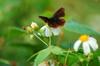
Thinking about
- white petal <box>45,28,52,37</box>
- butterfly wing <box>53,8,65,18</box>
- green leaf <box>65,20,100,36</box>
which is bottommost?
white petal <box>45,28,52,37</box>

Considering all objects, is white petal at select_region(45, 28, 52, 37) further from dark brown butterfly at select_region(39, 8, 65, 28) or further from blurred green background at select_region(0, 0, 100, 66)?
blurred green background at select_region(0, 0, 100, 66)

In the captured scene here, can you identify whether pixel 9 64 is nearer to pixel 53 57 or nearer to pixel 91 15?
pixel 53 57

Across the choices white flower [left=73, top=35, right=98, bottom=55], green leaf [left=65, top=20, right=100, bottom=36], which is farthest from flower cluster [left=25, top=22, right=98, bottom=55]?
green leaf [left=65, top=20, right=100, bottom=36]

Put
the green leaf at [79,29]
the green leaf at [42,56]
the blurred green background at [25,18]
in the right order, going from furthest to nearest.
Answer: the blurred green background at [25,18] → the green leaf at [79,29] → the green leaf at [42,56]

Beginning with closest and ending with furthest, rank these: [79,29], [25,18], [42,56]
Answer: [42,56] → [79,29] → [25,18]

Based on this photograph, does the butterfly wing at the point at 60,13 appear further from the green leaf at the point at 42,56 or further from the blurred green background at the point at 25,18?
the blurred green background at the point at 25,18

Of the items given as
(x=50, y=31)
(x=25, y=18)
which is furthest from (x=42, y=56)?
(x=25, y=18)

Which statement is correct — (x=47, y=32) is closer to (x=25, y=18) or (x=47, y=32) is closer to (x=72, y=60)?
(x=72, y=60)

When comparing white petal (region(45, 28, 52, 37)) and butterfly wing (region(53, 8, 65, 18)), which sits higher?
butterfly wing (region(53, 8, 65, 18))

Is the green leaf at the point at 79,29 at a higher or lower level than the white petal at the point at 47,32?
higher

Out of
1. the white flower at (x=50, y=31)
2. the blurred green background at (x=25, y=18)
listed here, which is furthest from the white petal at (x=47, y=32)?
the blurred green background at (x=25, y=18)
